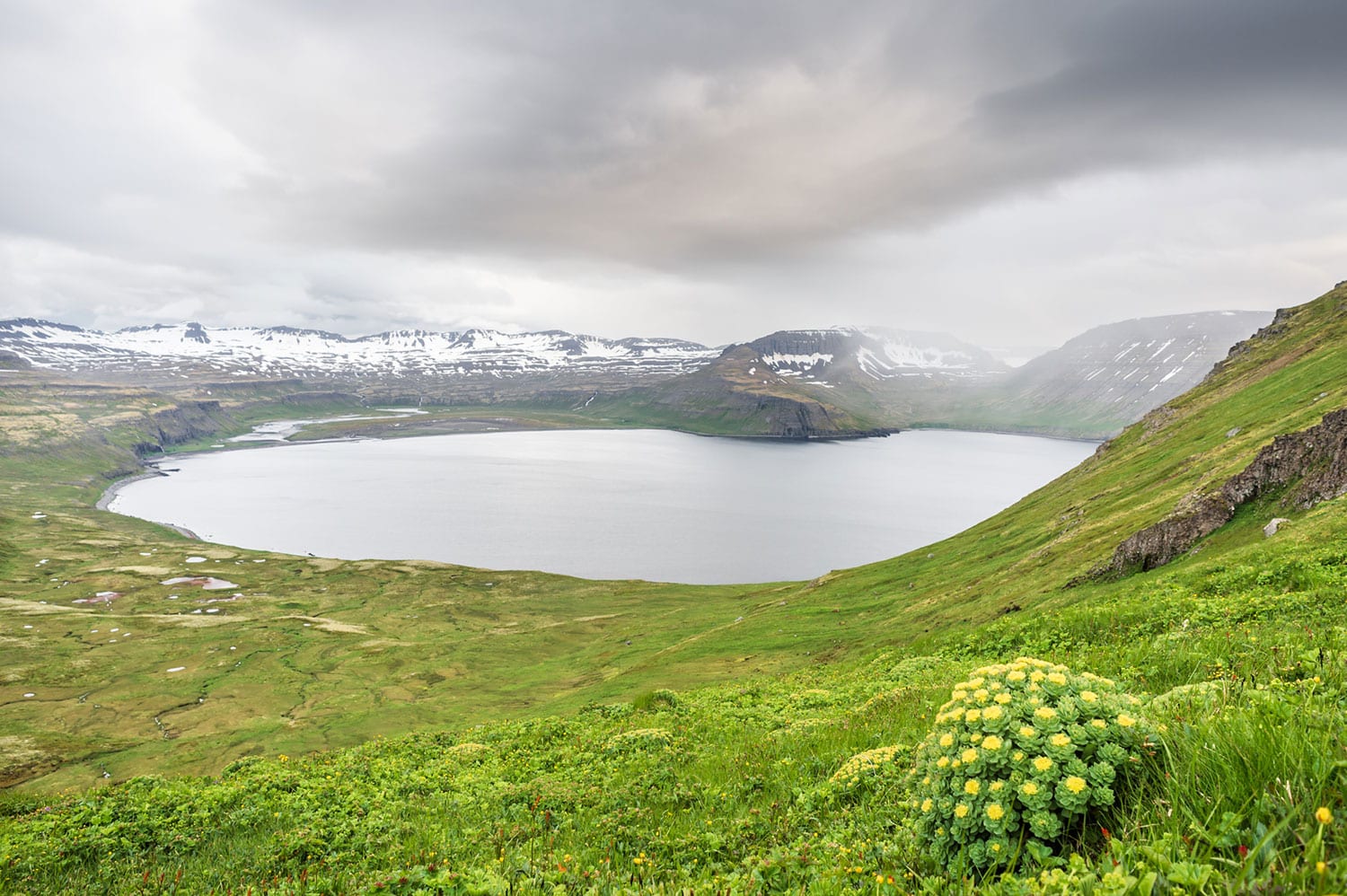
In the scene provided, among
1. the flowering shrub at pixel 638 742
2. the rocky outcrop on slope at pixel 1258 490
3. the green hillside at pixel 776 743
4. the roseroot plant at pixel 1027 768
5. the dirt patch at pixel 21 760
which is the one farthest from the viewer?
the dirt patch at pixel 21 760

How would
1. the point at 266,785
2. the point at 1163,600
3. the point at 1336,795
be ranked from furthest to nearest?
the point at 1163,600 < the point at 266,785 < the point at 1336,795

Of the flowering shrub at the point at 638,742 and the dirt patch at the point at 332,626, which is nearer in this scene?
the flowering shrub at the point at 638,742

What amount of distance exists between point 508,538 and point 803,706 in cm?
14097

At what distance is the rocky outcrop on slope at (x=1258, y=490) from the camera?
28.5 meters

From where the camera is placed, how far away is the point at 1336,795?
407 cm

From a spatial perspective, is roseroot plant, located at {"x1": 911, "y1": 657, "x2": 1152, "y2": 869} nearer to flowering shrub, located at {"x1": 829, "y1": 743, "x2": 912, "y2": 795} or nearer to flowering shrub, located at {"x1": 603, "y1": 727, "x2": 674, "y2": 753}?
flowering shrub, located at {"x1": 829, "y1": 743, "x2": 912, "y2": 795}

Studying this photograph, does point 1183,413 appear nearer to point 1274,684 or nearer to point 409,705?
point 1274,684

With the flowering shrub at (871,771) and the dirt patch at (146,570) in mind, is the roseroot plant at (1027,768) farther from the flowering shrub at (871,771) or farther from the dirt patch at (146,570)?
the dirt patch at (146,570)

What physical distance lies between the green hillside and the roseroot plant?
0.15m

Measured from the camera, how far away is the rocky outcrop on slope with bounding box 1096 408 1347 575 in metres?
28.5

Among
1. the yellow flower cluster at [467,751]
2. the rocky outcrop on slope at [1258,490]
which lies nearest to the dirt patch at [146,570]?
the yellow flower cluster at [467,751]

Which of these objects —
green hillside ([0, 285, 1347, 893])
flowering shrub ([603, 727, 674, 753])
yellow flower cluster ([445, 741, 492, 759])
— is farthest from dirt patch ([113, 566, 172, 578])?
flowering shrub ([603, 727, 674, 753])

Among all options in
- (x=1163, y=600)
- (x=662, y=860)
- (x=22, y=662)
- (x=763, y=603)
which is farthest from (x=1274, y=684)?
(x=22, y=662)

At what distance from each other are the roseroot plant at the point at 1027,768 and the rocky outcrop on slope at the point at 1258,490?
3331cm
